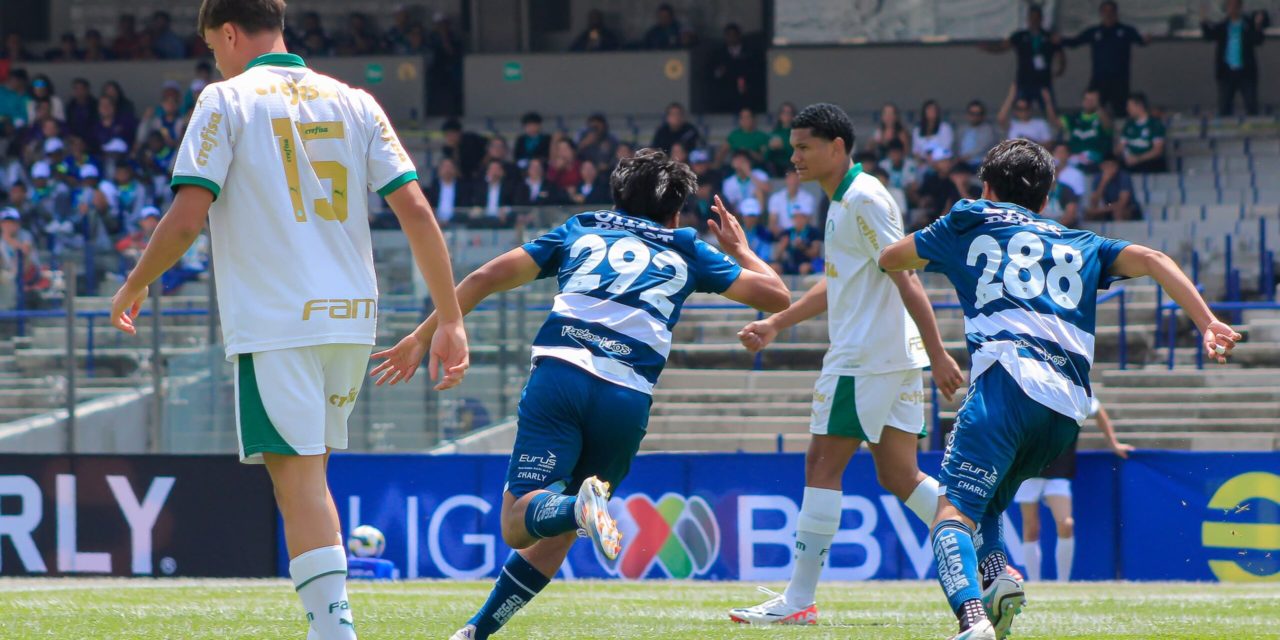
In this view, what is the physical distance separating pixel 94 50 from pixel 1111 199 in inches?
630

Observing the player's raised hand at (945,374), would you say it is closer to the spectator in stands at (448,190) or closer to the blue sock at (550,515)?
the blue sock at (550,515)

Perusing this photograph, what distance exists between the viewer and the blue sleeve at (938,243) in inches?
239

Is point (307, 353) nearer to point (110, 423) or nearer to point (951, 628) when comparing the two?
point (951, 628)

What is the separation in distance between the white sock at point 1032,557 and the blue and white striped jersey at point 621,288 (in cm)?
688

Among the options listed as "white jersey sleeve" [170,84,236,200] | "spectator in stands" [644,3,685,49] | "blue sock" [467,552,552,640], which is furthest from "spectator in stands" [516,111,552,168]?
"white jersey sleeve" [170,84,236,200]

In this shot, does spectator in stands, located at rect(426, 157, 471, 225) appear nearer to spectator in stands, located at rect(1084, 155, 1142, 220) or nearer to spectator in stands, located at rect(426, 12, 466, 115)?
spectator in stands, located at rect(426, 12, 466, 115)

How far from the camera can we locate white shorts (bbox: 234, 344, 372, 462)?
4887mm

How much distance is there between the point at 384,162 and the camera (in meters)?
5.11

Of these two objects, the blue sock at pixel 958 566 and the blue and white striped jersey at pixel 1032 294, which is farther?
the blue and white striped jersey at pixel 1032 294

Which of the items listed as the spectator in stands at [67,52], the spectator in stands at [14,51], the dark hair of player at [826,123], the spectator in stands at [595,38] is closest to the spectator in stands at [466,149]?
the spectator in stands at [595,38]

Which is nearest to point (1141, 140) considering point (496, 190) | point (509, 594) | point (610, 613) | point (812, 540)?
point (496, 190)

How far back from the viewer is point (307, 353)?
4941 mm

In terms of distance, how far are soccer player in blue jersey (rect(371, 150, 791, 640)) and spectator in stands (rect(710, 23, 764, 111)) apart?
18049mm

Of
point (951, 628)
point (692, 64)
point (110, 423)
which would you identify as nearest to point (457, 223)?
point (110, 423)
